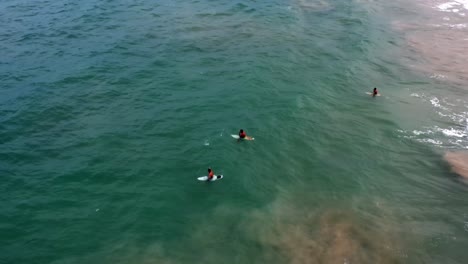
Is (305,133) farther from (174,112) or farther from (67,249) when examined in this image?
(67,249)

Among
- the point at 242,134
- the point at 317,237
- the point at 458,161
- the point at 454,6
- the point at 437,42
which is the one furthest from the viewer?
the point at 454,6

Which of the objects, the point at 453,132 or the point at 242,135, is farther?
the point at 453,132

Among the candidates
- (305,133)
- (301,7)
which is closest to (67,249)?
(305,133)

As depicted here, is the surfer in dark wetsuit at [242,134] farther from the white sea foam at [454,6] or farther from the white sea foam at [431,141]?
the white sea foam at [454,6]

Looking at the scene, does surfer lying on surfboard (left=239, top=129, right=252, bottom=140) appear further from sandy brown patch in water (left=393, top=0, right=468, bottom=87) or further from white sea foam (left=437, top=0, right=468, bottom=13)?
white sea foam (left=437, top=0, right=468, bottom=13)

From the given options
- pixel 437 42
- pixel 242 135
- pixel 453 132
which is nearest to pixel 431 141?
pixel 453 132

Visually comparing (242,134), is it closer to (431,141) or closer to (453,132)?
(431,141)

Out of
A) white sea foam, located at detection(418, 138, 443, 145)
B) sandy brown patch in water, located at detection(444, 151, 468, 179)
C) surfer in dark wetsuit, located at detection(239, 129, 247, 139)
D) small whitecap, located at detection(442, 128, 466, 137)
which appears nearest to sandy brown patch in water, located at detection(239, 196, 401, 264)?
surfer in dark wetsuit, located at detection(239, 129, 247, 139)
